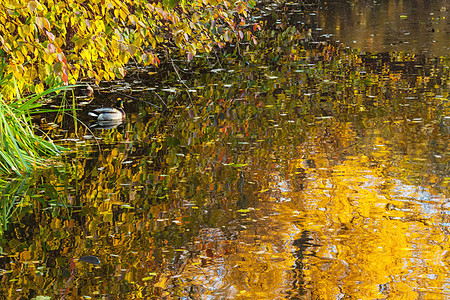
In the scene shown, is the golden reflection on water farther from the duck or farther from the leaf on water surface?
the duck

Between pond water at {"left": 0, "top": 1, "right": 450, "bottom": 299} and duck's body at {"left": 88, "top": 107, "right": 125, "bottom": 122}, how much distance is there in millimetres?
199

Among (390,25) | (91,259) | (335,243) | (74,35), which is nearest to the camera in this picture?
(91,259)

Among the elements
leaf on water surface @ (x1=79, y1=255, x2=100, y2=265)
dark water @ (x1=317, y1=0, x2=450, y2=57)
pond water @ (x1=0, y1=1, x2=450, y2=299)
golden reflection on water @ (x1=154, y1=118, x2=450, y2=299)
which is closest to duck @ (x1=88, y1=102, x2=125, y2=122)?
pond water @ (x1=0, y1=1, x2=450, y2=299)

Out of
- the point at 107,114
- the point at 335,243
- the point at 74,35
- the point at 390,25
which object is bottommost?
the point at 390,25

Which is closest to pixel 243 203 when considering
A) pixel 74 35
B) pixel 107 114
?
pixel 74 35

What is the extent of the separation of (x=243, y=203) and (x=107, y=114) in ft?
12.8

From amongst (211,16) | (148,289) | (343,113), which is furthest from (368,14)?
(148,289)

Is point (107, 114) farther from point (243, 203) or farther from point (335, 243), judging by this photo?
point (335, 243)

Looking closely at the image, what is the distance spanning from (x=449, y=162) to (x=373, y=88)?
14.3 ft

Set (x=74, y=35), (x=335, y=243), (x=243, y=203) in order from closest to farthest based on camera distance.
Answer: (x=335, y=243), (x=243, y=203), (x=74, y=35)

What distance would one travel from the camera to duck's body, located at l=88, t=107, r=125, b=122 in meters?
9.15

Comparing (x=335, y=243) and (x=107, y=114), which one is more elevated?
(x=335, y=243)

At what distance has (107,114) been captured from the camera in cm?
919

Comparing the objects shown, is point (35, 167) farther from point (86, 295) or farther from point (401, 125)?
point (401, 125)
